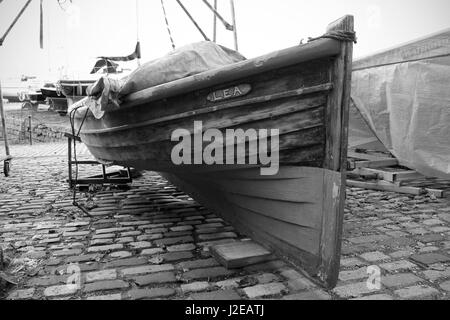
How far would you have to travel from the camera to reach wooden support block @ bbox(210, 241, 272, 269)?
2936 mm

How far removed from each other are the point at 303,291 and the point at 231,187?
3.84ft

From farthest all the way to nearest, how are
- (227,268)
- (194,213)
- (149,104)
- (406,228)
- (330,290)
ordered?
1. (194,213)
2. (406,228)
3. (149,104)
4. (227,268)
5. (330,290)

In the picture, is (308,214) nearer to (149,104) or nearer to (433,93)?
(149,104)

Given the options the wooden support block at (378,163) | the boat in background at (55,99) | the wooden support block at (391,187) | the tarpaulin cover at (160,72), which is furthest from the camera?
the boat in background at (55,99)

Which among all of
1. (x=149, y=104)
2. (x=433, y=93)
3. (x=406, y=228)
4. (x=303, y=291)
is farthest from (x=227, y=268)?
(x=433, y=93)

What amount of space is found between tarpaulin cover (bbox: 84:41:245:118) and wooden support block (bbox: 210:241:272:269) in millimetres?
1523

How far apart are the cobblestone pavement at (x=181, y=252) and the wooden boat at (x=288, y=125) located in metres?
0.34

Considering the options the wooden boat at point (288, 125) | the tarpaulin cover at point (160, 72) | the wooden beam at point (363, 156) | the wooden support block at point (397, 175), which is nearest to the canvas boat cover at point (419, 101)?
the wooden support block at point (397, 175)

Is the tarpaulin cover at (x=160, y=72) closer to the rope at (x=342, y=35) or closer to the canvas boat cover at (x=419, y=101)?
the rope at (x=342, y=35)

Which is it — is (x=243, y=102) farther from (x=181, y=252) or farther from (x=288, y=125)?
(x=181, y=252)

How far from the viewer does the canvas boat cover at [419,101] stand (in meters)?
4.98

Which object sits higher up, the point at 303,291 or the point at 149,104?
the point at 149,104

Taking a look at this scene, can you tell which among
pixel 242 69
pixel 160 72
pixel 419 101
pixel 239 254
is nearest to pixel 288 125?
pixel 242 69
